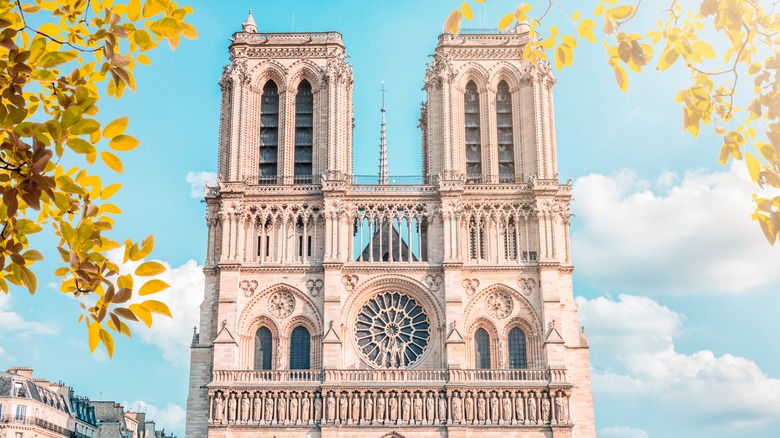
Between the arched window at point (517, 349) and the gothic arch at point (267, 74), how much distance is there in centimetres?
1651

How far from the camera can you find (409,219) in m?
47.8

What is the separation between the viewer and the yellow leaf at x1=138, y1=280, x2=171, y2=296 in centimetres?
734

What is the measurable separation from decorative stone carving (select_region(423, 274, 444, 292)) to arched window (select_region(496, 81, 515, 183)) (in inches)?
238

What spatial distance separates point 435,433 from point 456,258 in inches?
321

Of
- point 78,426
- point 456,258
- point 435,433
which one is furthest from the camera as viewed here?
point 78,426

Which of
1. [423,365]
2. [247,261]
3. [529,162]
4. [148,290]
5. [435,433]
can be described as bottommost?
[148,290]

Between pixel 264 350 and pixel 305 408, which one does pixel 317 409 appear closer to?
pixel 305 408

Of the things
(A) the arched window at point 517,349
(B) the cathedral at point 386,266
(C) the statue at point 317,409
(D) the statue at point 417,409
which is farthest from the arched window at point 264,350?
(A) the arched window at point 517,349

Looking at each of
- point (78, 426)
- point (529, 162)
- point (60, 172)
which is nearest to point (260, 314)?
point (529, 162)

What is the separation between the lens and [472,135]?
5038 centimetres

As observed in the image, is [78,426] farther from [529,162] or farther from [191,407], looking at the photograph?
[529,162]

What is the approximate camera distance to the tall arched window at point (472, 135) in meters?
49.9

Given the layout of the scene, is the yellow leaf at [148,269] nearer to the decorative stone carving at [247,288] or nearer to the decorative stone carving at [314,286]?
the decorative stone carving at [314,286]

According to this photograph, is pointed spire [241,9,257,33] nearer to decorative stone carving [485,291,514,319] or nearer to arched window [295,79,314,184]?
arched window [295,79,314,184]
